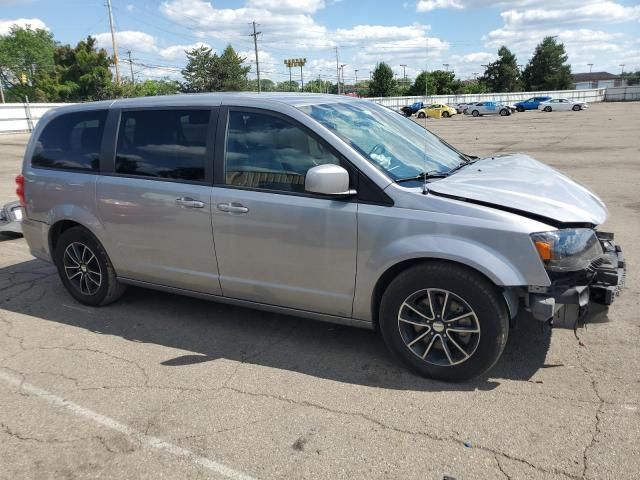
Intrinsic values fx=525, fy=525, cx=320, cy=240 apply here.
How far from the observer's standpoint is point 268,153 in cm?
380

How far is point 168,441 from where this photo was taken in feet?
9.73

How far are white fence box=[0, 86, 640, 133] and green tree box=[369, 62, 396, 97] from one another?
1971cm

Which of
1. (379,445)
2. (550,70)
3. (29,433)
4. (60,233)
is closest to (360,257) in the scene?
(379,445)

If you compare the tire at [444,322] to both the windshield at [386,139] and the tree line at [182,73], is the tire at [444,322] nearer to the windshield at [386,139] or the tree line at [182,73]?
the windshield at [386,139]

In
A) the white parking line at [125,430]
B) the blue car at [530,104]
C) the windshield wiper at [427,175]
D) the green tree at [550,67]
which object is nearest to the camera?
the white parking line at [125,430]

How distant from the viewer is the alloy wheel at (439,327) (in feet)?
10.8

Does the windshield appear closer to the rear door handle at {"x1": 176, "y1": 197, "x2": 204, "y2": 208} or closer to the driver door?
the driver door

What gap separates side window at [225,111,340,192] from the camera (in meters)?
3.65

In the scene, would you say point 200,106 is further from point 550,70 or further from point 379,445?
point 550,70

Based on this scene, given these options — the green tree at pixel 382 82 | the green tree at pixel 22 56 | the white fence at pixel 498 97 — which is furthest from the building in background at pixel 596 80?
the green tree at pixel 22 56

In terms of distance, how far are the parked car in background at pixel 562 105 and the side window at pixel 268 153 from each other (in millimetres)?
56032

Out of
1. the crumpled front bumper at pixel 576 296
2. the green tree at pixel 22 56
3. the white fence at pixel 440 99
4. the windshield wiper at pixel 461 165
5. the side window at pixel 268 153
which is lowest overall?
the crumpled front bumper at pixel 576 296

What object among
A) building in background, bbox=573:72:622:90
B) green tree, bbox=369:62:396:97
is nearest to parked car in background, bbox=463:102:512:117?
green tree, bbox=369:62:396:97

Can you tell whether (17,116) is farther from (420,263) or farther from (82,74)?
(420,263)
